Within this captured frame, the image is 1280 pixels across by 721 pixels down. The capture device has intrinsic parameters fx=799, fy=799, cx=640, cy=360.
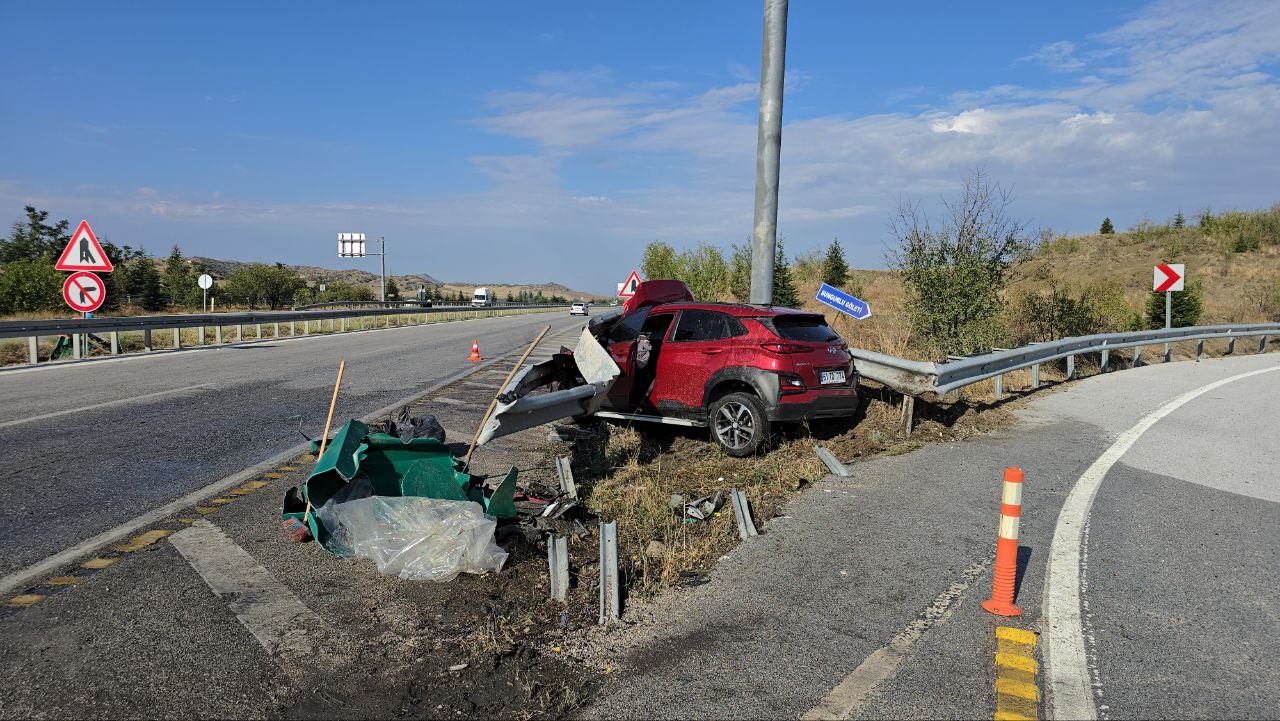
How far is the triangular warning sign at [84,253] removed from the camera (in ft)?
60.8

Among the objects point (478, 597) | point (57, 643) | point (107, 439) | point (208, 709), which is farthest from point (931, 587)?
point (107, 439)

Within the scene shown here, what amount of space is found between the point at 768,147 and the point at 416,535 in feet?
26.1

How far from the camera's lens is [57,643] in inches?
148

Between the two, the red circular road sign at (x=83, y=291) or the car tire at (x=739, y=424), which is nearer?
the car tire at (x=739, y=424)

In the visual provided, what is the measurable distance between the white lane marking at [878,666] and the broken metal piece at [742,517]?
55.6 inches

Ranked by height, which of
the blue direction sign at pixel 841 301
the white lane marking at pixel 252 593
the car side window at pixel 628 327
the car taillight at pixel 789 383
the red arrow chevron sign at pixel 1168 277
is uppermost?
→ the red arrow chevron sign at pixel 1168 277

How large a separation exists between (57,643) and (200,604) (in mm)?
642

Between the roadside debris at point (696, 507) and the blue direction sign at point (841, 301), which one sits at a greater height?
the blue direction sign at point (841, 301)

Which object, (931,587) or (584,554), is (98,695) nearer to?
(584,554)

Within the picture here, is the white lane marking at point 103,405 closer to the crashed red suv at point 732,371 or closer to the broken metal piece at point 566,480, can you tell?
the crashed red suv at point 732,371

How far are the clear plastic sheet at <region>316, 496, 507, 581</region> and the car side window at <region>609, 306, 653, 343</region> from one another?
446 centimetres

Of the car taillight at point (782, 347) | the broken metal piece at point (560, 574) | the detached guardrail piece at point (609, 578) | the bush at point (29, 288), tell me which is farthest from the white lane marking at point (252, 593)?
the bush at point (29, 288)

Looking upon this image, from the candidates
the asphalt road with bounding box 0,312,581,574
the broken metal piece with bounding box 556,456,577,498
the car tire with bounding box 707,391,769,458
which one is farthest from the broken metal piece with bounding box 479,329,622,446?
the asphalt road with bounding box 0,312,581,574

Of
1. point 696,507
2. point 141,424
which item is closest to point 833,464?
point 696,507
